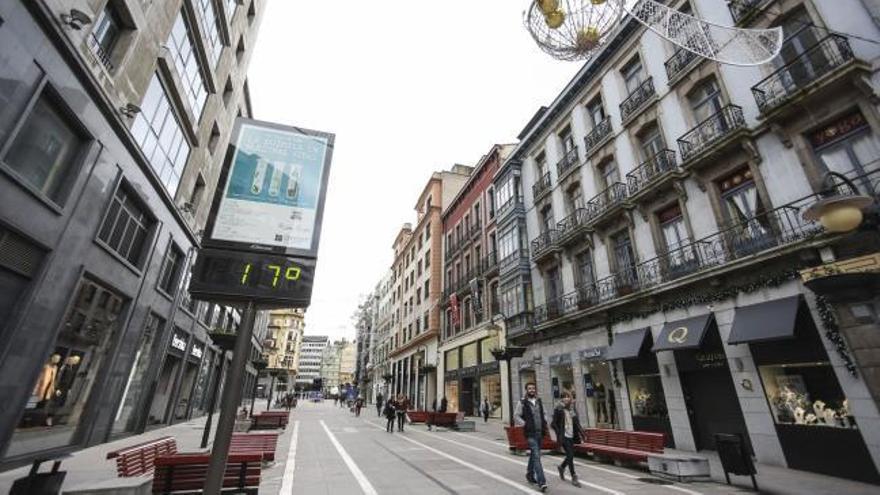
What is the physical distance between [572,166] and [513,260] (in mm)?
6822

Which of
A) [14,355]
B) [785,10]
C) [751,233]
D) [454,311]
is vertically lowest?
[14,355]

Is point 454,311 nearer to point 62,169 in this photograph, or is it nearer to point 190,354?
point 190,354

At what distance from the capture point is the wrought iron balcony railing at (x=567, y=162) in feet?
67.6

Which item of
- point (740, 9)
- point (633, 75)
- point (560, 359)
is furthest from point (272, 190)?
point (633, 75)

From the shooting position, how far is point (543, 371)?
20688 millimetres

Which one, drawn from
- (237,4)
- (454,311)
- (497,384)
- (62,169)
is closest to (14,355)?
(62,169)

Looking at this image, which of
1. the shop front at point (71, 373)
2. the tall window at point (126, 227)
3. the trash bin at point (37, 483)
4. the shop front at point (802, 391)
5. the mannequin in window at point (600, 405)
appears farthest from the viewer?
the mannequin in window at point (600, 405)

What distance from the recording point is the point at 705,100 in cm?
1412

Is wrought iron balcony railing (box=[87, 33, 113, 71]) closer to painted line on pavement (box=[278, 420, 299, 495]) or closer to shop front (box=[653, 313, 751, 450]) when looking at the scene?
painted line on pavement (box=[278, 420, 299, 495])

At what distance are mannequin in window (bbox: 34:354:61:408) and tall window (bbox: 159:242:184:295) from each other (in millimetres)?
6599

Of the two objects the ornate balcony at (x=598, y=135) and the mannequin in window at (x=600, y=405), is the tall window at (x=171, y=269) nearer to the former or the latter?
the mannequin in window at (x=600, y=405)

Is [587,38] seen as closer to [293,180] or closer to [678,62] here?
[293,180]

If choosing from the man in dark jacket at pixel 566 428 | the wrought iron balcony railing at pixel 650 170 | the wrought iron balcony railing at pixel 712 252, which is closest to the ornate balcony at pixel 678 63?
the wrought iron balcony railing at pixel 650 170

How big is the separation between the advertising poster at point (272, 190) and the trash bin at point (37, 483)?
446 cm
